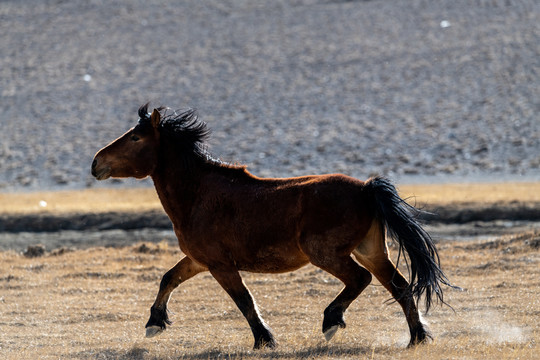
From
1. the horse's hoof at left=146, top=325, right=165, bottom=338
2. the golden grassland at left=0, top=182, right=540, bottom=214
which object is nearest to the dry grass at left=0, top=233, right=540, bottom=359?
the horse's hoof at left=146, top=325, right=165, bottom=338

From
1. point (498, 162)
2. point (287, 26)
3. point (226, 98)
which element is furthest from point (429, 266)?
point (287, 26)

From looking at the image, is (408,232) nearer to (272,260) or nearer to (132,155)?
(272,260)

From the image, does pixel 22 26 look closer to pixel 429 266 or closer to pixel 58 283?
pixel 58 283

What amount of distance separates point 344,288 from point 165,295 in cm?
235

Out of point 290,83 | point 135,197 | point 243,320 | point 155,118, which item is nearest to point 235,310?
point 243,320

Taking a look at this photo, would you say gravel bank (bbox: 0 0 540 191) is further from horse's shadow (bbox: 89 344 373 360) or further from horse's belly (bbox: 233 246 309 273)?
horse's shadow (bbox: 89 344 373 360)

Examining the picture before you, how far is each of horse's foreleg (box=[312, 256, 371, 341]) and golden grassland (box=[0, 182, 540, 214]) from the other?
51.9 feet

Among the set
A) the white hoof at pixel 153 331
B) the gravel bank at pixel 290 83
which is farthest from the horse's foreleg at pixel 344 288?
the gravel bank at pixel 290 83

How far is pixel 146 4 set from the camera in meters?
69.6

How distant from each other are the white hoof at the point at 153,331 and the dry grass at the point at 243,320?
5.0 inches

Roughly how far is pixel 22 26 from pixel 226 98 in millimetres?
22953

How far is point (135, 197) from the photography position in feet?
105

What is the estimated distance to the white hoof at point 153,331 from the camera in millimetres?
9484

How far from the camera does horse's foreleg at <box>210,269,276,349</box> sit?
8773 mm
